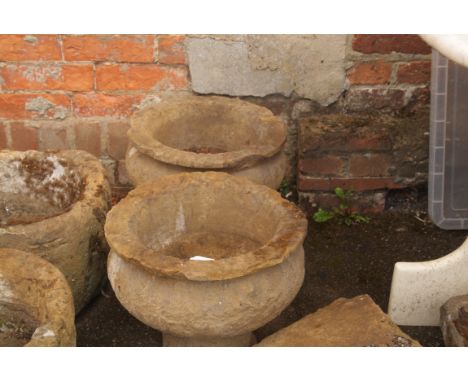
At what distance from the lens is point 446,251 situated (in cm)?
279

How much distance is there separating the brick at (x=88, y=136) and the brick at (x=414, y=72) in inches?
44.6

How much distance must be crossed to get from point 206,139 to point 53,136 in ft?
2.15

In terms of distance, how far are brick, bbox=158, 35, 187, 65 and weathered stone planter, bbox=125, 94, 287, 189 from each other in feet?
0.43

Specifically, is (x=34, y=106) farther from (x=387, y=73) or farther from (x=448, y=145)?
(x=448, y=145)

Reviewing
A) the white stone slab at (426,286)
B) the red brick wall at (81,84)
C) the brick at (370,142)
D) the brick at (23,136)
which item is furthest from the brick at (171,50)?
the white stone slab at (426,286)

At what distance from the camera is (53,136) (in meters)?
2.99

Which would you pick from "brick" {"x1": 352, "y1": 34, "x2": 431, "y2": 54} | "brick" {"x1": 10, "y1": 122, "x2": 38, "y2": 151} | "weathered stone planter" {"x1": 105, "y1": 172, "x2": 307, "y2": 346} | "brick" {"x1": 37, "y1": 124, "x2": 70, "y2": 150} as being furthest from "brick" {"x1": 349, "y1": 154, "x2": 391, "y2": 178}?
"brick" {"x1": 10, "y1": 122, "x2": 38, "y2": 151}

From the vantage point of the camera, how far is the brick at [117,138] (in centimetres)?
298

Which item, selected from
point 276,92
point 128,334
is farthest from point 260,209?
point 276,92

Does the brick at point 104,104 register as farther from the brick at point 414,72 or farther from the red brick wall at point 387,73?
the brick at point 414,72

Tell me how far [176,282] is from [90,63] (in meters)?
1.26

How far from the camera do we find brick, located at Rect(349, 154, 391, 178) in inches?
114
